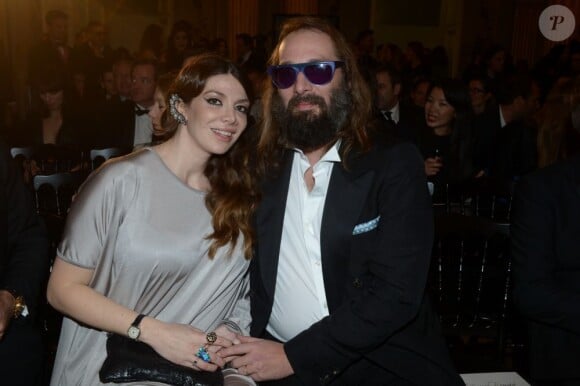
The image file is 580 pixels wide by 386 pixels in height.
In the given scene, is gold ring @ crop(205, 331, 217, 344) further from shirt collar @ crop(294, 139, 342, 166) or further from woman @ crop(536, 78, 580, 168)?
woman @ crop(536, 78, 580, 168)

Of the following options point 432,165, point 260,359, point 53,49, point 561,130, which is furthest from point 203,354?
point 53,49

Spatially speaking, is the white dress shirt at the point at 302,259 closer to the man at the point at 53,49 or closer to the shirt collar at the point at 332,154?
the shirt collar at the point at 332,154

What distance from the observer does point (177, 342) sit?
2.15 meters

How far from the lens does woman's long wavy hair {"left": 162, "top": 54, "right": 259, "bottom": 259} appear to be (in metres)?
2.37

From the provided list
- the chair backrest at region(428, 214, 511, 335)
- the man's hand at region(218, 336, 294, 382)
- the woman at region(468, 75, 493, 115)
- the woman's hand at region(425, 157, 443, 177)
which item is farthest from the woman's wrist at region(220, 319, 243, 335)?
the woman at region(468, 75, 493, 115)

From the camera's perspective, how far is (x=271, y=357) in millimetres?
2209

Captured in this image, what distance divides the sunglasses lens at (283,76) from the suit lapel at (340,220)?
1.38 ft

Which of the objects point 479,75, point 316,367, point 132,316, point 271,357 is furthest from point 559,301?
point 479,75

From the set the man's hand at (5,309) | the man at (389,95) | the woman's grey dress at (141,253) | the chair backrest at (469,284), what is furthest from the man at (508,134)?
the man's hand at (5,309)

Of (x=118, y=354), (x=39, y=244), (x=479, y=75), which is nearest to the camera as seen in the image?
(x=118, y=354)

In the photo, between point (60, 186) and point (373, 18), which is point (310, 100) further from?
point (373, 18)

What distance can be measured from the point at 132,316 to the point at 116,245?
26 cm

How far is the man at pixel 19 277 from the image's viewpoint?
7.43 ft

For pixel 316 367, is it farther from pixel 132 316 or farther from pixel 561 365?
pixel 561 365
